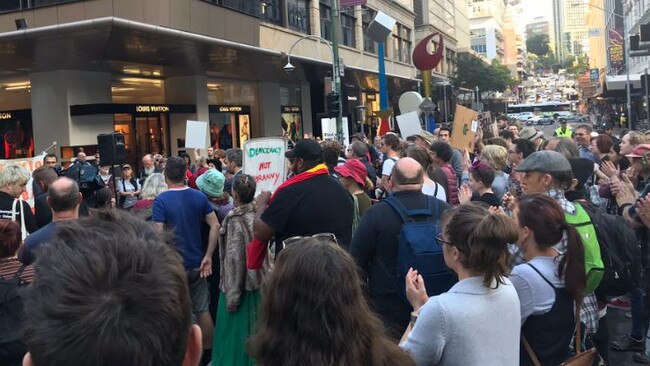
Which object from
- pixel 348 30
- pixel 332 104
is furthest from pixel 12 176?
pixel 348 30

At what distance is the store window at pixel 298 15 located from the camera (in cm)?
2938

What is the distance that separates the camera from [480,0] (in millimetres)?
137250

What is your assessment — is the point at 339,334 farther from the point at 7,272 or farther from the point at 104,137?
the point at 104,137

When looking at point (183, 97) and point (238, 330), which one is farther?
point (183, 97)

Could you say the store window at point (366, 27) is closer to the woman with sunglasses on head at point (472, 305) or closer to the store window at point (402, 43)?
the store window at point (402, 43)

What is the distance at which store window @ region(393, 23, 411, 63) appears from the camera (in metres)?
45.7

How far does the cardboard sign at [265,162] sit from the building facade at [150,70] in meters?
9.49

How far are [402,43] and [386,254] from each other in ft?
147

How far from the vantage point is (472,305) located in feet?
9.02

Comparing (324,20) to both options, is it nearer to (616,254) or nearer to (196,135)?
(196,135)

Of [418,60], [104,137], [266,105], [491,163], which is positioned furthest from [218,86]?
[491,163]

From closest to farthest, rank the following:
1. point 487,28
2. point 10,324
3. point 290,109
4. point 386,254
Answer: point 10,324 → point 386,254 → point 290,109 → point 487,28

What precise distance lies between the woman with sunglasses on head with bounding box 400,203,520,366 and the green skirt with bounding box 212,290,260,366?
110 inches

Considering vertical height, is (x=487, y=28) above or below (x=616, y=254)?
above
